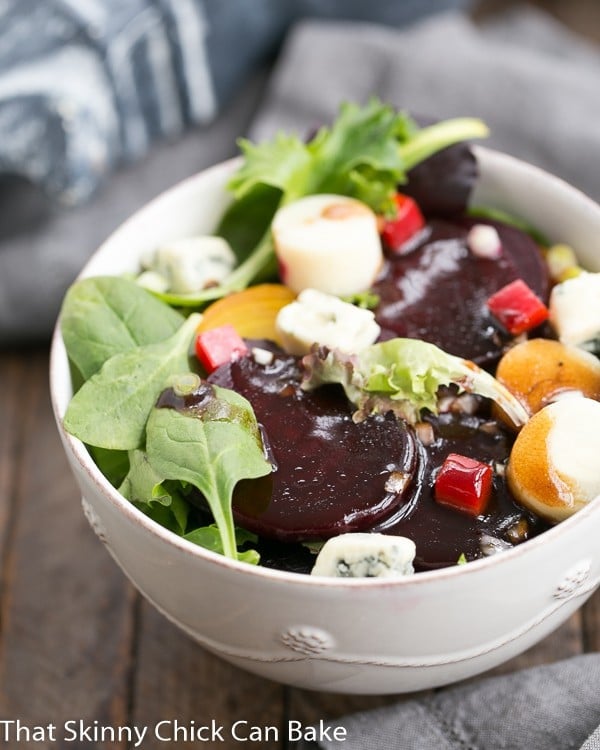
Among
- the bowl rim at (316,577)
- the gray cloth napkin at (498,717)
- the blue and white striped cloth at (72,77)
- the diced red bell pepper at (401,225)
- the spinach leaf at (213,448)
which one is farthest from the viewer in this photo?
the blue and white striped cloth at (72,77)

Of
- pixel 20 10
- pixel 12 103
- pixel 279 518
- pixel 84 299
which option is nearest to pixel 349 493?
pixel 279 518

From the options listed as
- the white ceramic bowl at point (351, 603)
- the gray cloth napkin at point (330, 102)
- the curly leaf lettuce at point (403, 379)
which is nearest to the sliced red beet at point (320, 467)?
the curly leaf lettuce at point (403, 379)

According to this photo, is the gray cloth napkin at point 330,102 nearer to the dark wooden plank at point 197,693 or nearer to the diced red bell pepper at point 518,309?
the diced red bell pepper at point 518,309

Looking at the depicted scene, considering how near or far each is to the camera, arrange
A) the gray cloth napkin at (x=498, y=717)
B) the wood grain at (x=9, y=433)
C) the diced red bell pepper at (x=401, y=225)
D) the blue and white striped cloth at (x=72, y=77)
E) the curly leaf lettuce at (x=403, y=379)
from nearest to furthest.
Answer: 1. the curly leaf lettuce at (x=403, y=379)
2. the gray cloth napkin at (x=498, y=717)
3. the diced red bell pepper at (x=401, y=225)
4. the wood grain at (x=9, y=433)
5. the blue and white striped cloth at (x=72, y=77)

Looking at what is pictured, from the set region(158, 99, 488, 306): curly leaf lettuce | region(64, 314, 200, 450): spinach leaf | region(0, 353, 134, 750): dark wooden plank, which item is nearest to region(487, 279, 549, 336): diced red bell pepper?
region(158, 99, 488, 306): curly leaf lettuce

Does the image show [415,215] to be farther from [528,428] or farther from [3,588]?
[3,588]

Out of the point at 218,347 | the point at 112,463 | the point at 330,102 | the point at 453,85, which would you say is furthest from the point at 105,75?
the point at 112,463

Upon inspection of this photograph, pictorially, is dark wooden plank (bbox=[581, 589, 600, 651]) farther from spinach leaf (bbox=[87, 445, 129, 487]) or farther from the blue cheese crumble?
spinach leaf (bbox=[87, 445, 129, 487])
